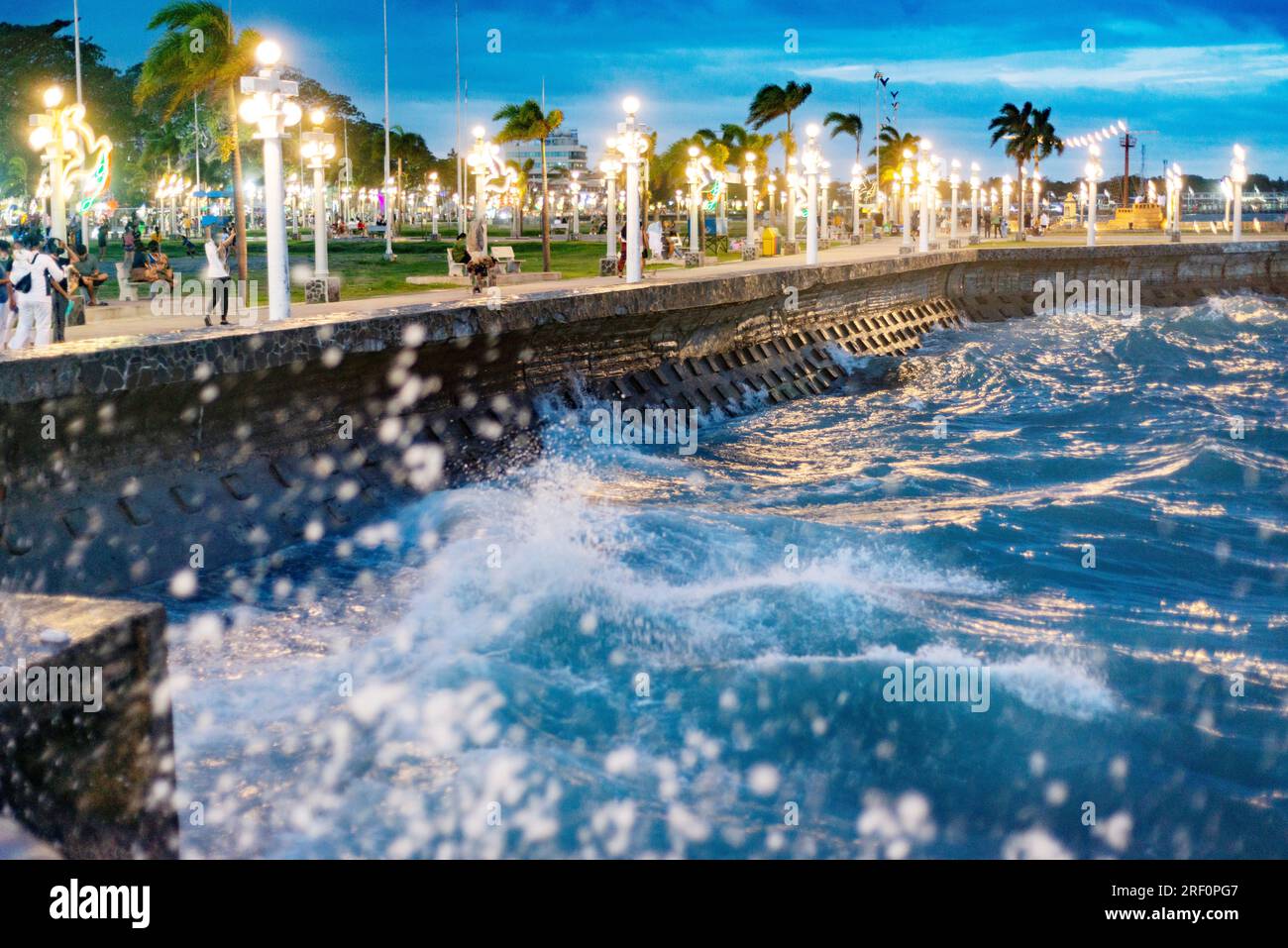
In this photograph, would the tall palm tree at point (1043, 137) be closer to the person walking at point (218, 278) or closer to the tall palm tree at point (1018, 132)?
the tall palm tree at point (1018, 132)

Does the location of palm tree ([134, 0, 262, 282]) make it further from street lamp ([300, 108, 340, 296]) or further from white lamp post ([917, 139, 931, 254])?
white lamp post ([917, 139, 931, 254])

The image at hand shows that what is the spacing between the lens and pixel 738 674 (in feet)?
31.3

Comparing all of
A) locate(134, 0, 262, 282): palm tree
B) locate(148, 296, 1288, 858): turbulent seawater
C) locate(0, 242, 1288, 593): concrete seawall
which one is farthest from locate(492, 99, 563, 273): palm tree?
locate(148, 296, 1288, 858): turbulent seawater

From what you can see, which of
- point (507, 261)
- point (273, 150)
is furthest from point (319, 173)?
point (273, 150)

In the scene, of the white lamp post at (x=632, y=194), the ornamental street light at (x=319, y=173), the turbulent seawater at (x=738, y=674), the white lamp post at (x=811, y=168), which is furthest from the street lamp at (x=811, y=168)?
the turbulent seawater at (x=738, y=674)

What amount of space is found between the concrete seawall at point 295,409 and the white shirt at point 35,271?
233 cm

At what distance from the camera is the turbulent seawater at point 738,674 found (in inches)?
299

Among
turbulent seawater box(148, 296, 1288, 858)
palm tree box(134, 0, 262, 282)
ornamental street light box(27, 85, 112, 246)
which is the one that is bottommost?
turbulent seawater box(148, 296, 1288, 858)

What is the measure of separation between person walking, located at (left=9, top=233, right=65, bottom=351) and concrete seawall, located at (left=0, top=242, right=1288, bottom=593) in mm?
2311

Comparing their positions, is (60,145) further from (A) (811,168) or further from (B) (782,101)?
(B) (782,101)

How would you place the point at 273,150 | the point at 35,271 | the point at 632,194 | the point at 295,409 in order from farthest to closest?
the point at 632,194
the point at 273,150
the point at 35,271
the point at 295,409

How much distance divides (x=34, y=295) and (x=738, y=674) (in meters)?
8.00

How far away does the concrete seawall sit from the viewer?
9.83m
